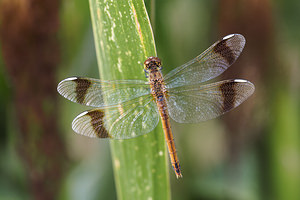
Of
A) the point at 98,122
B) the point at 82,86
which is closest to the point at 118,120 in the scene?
the point at 98,122

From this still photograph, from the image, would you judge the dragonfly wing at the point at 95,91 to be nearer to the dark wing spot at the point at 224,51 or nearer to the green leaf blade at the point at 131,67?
the green leaf blade at the point at 131,67

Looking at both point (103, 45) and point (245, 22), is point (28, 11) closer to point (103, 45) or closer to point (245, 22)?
point (103, 45)

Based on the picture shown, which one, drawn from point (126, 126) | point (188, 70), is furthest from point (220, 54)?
point (126, 126)

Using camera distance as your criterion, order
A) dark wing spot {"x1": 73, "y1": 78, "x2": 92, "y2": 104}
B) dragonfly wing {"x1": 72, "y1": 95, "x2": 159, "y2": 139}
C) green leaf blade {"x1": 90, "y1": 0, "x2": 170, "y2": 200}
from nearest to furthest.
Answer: green leaf blade {"x1": 90, "y1": 0, "x2": 170, "y2": 200}, dragonfly wing {"x1": 72, "y1": 95, "x2": 159, "y2": 139}, dark wing spot {"x1": 73, "y1": 78, "x2": 92, "y2": 104}

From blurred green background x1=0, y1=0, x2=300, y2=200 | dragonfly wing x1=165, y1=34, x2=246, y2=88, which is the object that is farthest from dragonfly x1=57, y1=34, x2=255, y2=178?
blurred green background x1=0, y1=0, x2=300, y2=200

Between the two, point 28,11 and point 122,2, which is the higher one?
point 28,11

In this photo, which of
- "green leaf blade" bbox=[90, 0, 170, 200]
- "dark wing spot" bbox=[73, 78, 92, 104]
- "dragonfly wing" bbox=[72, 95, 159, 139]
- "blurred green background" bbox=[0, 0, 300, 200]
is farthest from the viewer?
"blurred green background" bbox=[0, 0, 300, 200]

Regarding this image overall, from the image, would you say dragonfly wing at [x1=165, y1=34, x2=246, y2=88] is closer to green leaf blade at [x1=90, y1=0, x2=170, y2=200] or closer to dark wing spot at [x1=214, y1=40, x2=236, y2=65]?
dark wing spot at [x1=214, y1=40, x2=236, y2=65]

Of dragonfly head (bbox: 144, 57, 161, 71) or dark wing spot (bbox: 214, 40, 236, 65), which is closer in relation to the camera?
dragonfly head (bbox: 144, 57, 161, 71)
